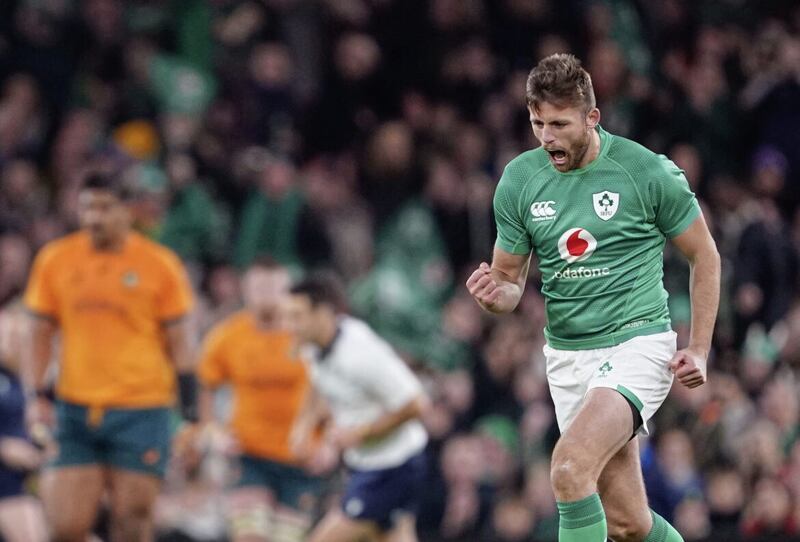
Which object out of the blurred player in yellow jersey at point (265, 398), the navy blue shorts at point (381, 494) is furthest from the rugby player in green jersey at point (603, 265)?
the blurred player in yellow jersey at point (265, 398)

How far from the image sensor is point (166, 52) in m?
13.8

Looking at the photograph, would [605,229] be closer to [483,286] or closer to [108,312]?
[483,286]

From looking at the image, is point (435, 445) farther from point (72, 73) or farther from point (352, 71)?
point (72, 73)

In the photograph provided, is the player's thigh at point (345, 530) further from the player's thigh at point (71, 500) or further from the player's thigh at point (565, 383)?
the player's thigh at point (565, 383)

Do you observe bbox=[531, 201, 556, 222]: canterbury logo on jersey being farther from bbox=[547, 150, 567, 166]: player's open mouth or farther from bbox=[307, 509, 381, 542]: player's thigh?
bbox=[307, 509, 381, 542]: player's thigh

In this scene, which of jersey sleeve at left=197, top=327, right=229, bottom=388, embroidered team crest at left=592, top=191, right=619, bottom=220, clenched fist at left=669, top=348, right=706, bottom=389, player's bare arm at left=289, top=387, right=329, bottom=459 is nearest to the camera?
clenched fist at left=669, top=348, right=706, bottom=389

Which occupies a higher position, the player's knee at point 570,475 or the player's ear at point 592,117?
the player's ear at point 592,117

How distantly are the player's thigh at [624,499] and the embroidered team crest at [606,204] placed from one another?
0.93 metres

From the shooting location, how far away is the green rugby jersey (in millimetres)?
6234

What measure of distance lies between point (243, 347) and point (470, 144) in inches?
148

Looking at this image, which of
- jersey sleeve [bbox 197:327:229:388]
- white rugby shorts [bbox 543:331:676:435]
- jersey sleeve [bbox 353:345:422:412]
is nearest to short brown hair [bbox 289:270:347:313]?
jersey sleeve [bbox 353:345:422:412]

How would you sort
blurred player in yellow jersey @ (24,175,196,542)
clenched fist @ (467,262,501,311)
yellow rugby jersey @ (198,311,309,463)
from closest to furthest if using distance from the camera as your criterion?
clenched fist @ (467,262,501,311)
blurred player in yellow jersey @ (24,175,196,542)
yellow rugby jersey @ (198,311,309,463)

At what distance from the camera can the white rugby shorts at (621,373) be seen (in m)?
6.16

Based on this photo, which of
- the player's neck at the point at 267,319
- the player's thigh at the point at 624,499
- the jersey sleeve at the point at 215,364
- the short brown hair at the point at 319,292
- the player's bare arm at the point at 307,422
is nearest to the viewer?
the player's thigh at the point at 624,499
